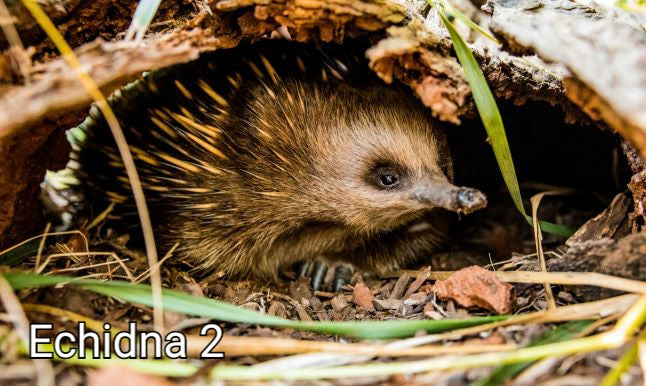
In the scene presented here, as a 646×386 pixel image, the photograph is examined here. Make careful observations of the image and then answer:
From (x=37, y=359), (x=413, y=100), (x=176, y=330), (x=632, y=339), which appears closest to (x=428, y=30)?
(x=413, y=100)

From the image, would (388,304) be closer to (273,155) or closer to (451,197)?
(451,197)

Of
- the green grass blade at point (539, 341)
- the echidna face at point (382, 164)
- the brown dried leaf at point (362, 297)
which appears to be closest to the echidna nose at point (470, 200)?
the echidna face at point (382, 164)

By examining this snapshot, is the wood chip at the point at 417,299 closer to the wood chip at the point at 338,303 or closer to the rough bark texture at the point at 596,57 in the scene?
the wood chip at the point at 338,303

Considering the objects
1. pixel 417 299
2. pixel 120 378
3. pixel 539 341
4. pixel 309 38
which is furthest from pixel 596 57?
pixel 120 378

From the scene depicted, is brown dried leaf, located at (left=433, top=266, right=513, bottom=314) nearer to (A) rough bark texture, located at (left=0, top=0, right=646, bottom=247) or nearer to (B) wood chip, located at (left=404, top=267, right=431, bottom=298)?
(B) wood chip, located at (left=404, top=267, right=431, bottom=298)

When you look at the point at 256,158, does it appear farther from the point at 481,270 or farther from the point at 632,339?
the point at 632,339
